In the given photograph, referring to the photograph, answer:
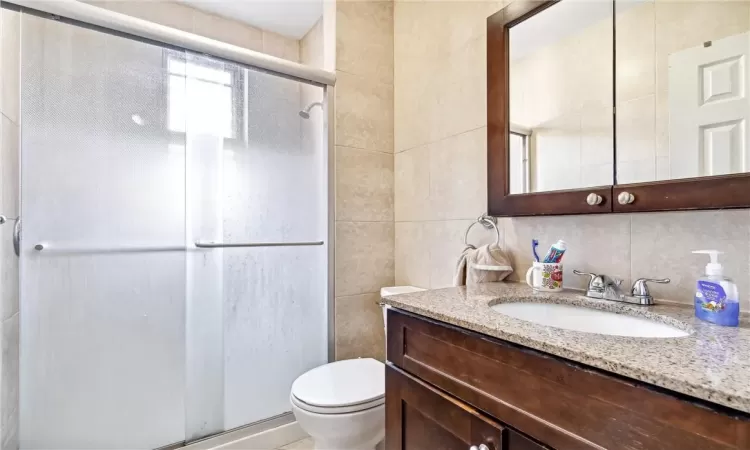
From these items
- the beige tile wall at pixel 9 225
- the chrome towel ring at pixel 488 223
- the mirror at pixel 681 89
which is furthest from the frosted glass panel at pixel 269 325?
the mirror at pixel 681 89

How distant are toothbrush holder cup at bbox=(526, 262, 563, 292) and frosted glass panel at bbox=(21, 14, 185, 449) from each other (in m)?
1.41

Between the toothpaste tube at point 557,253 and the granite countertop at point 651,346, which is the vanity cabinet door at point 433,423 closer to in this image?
the granite countertop at point 651,346

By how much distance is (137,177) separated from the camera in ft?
4.52

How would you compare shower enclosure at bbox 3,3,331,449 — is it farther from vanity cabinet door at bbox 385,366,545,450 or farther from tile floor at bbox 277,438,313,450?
vanity cabinet door at bbox 385,366,545,450

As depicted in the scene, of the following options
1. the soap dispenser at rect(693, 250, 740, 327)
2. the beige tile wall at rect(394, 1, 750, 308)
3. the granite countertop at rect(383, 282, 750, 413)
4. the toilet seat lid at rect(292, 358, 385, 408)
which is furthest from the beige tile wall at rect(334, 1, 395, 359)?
the soap dispenser at rect(693, 250, 740, 327)

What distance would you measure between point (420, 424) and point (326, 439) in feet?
1.69

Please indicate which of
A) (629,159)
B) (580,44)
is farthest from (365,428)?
(580,44)

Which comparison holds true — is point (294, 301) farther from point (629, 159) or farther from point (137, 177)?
point (629, 159)

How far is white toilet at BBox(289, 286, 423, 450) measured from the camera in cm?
116

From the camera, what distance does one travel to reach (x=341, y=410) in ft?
3.79

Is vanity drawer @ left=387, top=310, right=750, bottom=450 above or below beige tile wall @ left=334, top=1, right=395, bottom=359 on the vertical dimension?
below

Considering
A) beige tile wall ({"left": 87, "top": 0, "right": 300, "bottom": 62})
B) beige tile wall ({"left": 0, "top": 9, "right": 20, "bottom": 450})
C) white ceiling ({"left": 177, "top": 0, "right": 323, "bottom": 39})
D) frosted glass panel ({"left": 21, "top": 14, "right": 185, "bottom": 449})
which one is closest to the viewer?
beige tile wall ({"left": 0, "top": 9, "right": 20, "bottom": 450})

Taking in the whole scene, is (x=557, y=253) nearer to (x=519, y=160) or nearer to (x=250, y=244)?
(x=519, y=160)

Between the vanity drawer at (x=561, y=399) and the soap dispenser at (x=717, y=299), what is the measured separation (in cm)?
39
